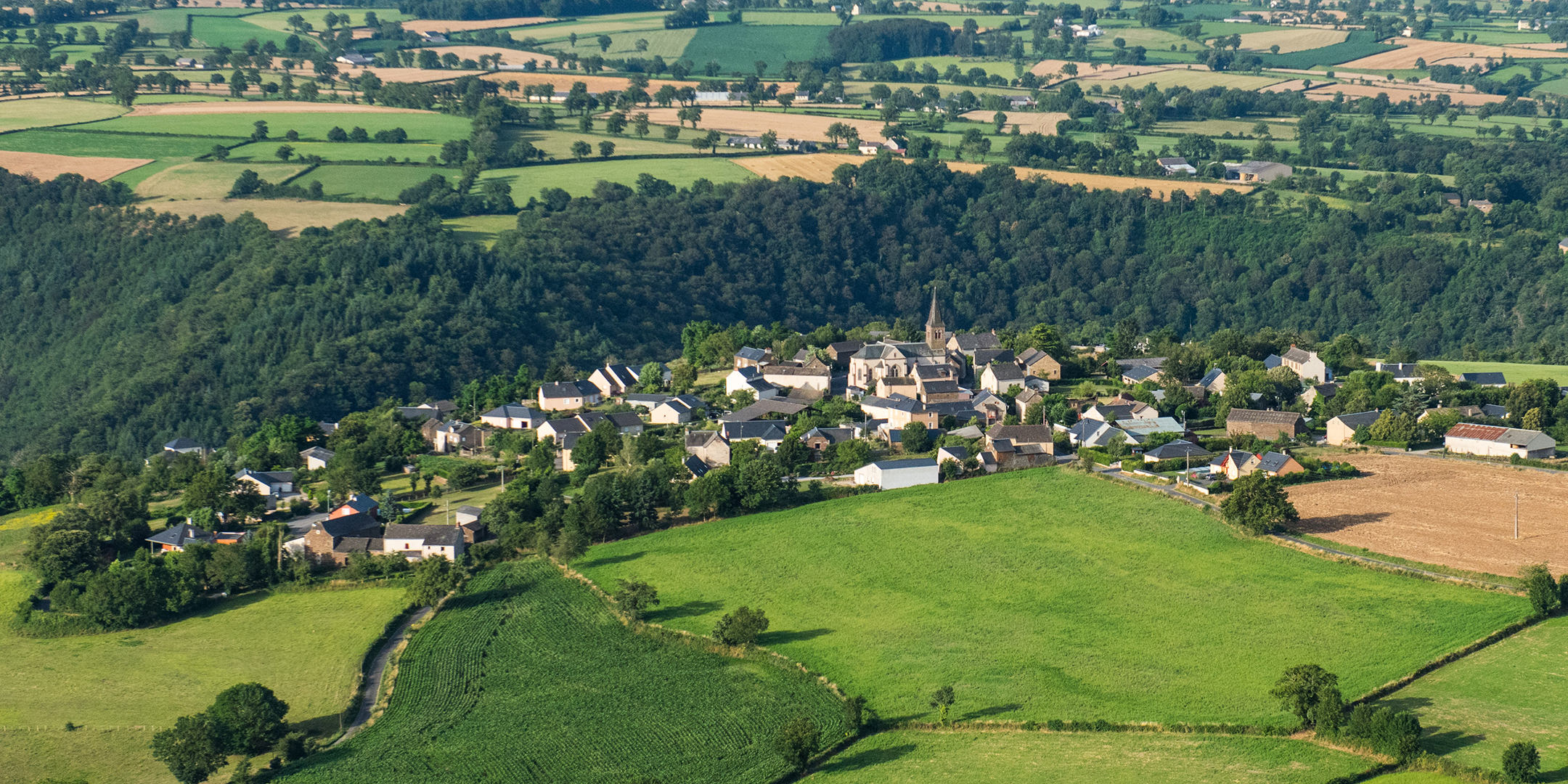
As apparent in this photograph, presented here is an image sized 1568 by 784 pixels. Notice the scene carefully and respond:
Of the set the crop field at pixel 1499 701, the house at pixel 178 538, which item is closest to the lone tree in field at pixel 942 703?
the crop field at pixel 1499 701

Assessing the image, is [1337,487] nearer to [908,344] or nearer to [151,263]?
[908,344]

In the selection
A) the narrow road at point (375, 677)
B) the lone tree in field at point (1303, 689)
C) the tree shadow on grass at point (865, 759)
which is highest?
the lone tree in field at point (1303, 689)

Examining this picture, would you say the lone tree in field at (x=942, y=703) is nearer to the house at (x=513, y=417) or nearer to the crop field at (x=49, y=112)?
the house at (x=513, y=417)

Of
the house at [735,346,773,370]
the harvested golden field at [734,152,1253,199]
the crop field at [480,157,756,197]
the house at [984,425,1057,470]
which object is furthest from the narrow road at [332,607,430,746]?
the harvested golden field at [734,152,1253,199]

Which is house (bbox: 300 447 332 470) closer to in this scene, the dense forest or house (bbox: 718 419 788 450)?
the dense forest

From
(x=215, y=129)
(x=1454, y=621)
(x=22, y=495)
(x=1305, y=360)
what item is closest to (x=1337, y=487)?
(x=1454, y=621)
